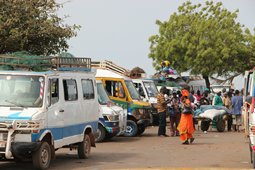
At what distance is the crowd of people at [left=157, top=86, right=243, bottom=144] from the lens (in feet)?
65.0

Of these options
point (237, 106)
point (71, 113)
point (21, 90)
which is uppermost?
point (21, 90)

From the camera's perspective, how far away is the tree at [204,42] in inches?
2351

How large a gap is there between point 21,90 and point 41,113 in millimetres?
749

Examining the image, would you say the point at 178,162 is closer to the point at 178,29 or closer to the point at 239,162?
the point at 239,162

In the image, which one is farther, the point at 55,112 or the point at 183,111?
→ the point at 183,111

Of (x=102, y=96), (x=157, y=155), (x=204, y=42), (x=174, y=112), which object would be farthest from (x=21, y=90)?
(x=204, y=42)

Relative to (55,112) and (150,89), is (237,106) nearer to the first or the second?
(150,89)

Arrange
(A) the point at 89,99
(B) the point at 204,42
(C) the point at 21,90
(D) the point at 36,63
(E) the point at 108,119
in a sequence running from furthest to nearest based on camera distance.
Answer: (B) the point at 204,42, (E) the point at 108,119, (A) the point at 89,99, (D) the point at 36,63, (C) the point at 21,90

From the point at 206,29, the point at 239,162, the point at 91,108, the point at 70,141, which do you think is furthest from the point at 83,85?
the point at 206,29

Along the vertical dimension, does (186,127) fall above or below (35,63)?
below

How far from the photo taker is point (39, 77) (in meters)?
12.9

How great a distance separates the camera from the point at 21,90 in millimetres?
12797

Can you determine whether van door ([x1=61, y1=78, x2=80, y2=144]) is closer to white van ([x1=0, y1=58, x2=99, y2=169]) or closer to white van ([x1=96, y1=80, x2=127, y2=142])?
white van ([x1=0, y1=58, x2=99, y2=169])

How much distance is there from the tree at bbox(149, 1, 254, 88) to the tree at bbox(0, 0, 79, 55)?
32404 millimetres
